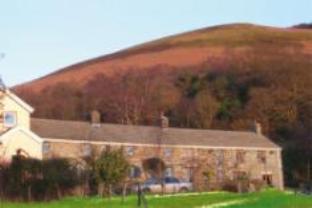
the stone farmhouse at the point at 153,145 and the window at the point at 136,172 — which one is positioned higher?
the stone farmhouse at the point at 153,145

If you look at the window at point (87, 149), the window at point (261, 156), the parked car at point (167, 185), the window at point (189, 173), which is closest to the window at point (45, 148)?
the window at point (87, 149)

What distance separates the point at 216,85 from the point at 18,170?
67416mm

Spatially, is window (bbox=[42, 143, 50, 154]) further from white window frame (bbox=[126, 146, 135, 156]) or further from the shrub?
the shrub

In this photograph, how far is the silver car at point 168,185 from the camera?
65500 millimetres

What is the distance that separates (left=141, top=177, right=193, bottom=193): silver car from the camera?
215 ft

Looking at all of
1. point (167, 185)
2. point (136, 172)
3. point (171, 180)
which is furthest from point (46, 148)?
point (171, 180)

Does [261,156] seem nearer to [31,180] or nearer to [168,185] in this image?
[168,185]

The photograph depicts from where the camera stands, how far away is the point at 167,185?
6812 centimetres

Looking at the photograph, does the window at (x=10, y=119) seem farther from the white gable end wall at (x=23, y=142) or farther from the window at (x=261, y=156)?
the window at (x=261, y=156)

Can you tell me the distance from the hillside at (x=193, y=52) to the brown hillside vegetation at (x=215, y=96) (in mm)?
1354

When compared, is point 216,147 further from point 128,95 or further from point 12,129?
point 128,95

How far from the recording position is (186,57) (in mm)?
173625

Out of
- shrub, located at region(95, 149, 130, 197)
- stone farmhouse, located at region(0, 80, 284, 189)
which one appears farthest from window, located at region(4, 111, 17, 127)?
shrub, located at region(95, 149, 130, 197)

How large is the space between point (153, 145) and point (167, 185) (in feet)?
29.4
